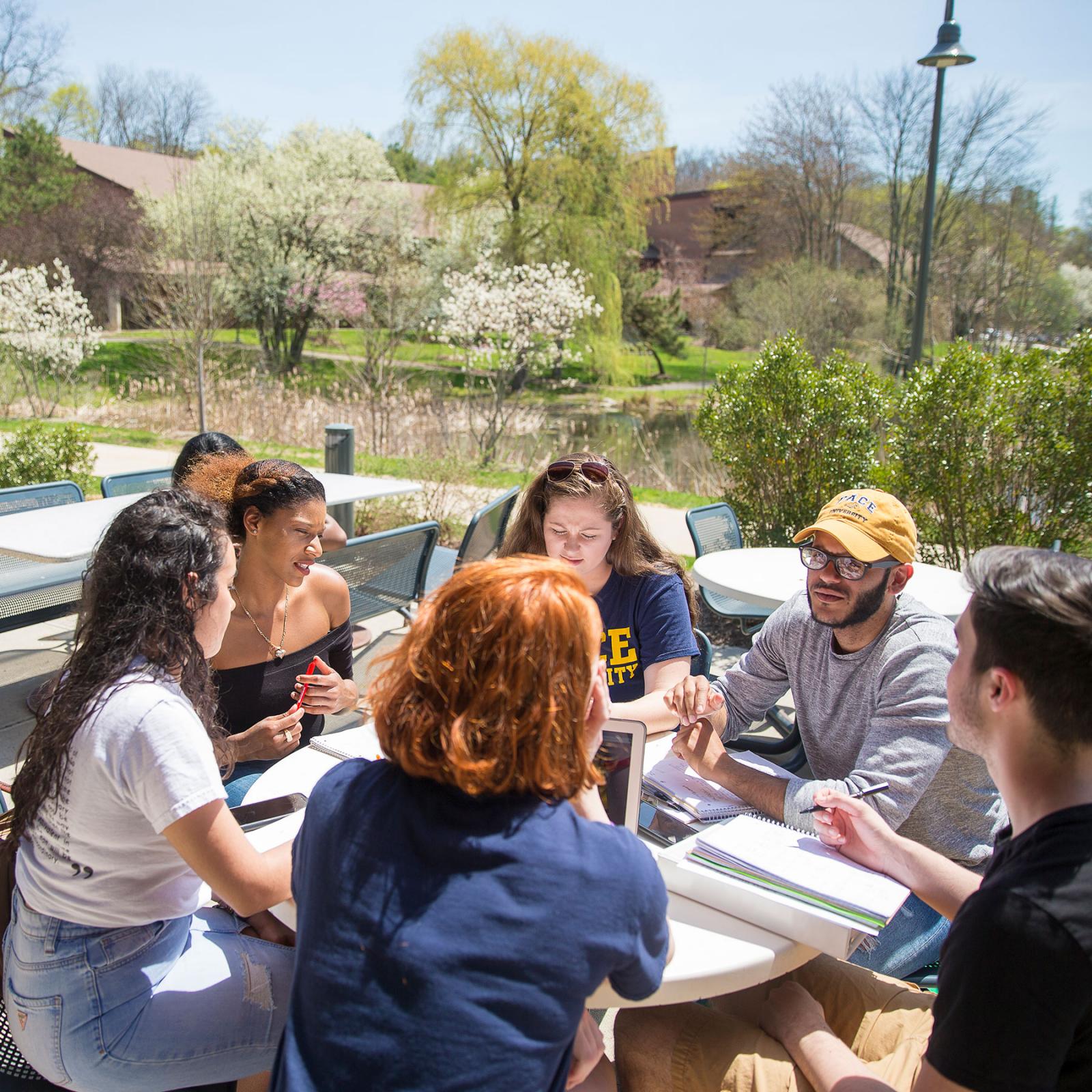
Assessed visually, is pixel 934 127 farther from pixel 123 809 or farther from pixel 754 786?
pixel 123 809

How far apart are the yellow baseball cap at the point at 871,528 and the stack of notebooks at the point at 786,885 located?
2.40 ft

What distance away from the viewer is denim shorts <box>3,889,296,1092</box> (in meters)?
1.53

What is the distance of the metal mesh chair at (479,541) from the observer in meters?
4.52

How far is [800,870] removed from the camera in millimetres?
1682

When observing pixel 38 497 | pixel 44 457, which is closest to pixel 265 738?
pixel 38 497

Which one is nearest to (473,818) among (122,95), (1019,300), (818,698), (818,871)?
(818,871)

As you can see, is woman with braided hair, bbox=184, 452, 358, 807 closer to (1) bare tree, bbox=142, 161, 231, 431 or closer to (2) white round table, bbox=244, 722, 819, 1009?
(2) white round table, bbox=244, 722, 819, 1009

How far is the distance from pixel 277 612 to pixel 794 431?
462 cm

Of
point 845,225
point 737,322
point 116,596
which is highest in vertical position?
point 845,225

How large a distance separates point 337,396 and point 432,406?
1.89 m

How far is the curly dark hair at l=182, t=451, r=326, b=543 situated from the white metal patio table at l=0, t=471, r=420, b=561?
106 cm

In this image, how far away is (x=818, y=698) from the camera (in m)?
2.35

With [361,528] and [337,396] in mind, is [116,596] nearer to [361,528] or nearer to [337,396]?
[361,528]

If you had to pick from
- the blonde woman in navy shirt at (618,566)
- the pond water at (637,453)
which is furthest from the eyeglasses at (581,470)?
the pond water at (637,453)
